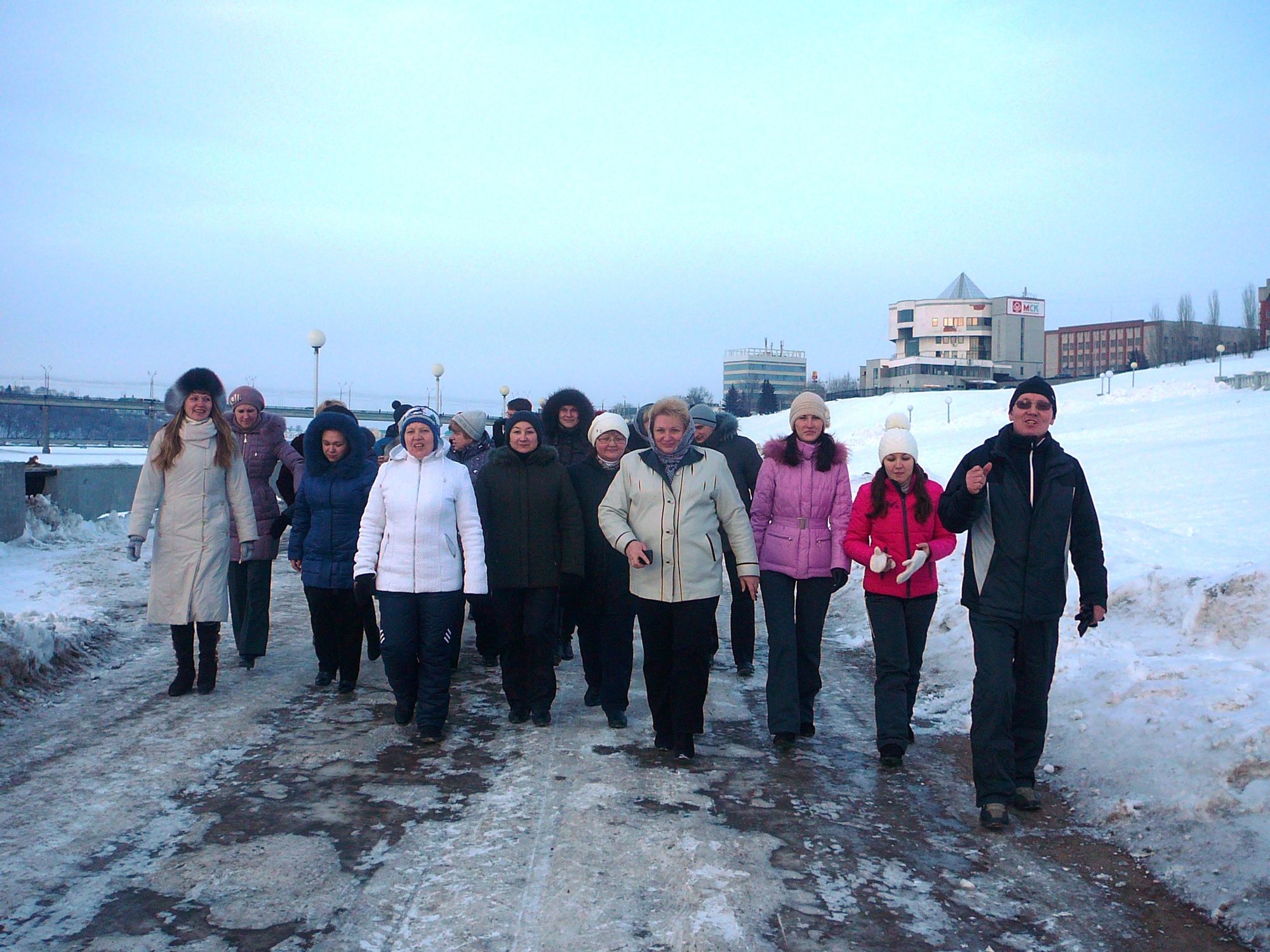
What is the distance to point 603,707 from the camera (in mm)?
6664

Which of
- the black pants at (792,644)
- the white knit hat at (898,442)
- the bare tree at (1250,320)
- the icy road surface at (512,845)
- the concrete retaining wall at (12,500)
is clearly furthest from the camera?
the bare tree at (1250,320)

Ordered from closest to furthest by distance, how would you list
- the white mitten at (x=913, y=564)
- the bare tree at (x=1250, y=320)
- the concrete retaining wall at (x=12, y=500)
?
the white mitten at (x=913, y=564)
the concrete retaining wall at (x=12, y=500)
the bare tree at (x=1250, y=320)

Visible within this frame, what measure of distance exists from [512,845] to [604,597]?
8.41 feet

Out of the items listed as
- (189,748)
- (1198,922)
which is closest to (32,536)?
(189,748)

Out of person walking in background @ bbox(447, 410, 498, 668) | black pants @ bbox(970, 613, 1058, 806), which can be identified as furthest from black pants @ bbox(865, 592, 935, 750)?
person walking in background @ bbox(447, 410, 498, 668)

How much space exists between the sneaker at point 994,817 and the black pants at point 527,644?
8.97ft

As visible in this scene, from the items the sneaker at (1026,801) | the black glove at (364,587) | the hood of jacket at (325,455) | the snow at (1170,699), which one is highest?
the hood of jacket at (325,455)

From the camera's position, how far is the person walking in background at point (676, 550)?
19.1ft

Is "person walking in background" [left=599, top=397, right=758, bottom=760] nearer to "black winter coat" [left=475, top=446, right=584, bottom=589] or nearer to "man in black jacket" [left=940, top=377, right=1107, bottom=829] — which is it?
"black winter coat" [left=475, top=446, right=584, bottom=589]

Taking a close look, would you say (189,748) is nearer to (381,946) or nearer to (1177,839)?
(381,946)

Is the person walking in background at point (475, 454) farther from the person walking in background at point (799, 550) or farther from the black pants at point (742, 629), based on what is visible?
the person walking in background at point (799, 550)

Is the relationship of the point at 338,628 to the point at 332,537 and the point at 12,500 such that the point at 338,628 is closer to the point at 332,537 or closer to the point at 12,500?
the point at 332,537

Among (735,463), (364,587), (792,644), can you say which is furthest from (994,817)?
(735,463)

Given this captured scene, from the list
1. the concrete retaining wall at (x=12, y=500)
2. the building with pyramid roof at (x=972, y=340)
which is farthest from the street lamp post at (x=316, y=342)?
the building with pyramid roof at (x=972, y=340)
